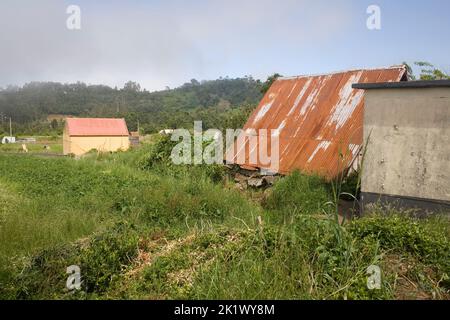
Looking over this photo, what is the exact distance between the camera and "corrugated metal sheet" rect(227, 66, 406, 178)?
9.45 metres

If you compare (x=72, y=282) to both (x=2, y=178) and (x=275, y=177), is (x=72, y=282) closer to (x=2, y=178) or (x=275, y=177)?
(x=275, y=177)

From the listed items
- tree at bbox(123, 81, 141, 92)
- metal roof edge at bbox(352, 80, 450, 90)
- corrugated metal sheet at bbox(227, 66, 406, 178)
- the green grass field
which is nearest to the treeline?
tree at bbox(123, 81, 141, 92)

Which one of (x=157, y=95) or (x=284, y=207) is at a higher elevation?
(x=157, y=95)

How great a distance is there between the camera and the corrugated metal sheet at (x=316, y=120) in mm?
9453

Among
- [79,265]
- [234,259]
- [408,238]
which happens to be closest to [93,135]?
[79,265]

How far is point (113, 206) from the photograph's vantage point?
27.3 ft

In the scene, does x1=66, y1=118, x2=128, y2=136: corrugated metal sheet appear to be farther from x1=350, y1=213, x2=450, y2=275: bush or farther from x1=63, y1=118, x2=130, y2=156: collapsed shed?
x1=350, y1=213, x2=450, y2=275: bush

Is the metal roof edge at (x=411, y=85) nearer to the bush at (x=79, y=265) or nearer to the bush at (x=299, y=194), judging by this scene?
the bush at (x=299, y=194)

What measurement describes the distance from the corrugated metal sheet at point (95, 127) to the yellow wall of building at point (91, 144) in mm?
498

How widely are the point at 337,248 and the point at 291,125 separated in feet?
24.7

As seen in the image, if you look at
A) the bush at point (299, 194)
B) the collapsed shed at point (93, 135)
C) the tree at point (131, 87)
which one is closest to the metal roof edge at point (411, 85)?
the bush at point (299, 194)

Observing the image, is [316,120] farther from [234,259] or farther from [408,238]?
[234,259]

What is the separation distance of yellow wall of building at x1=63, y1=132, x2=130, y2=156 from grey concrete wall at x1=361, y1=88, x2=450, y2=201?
33.2 metres

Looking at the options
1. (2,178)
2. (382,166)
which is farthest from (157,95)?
(382,166)
